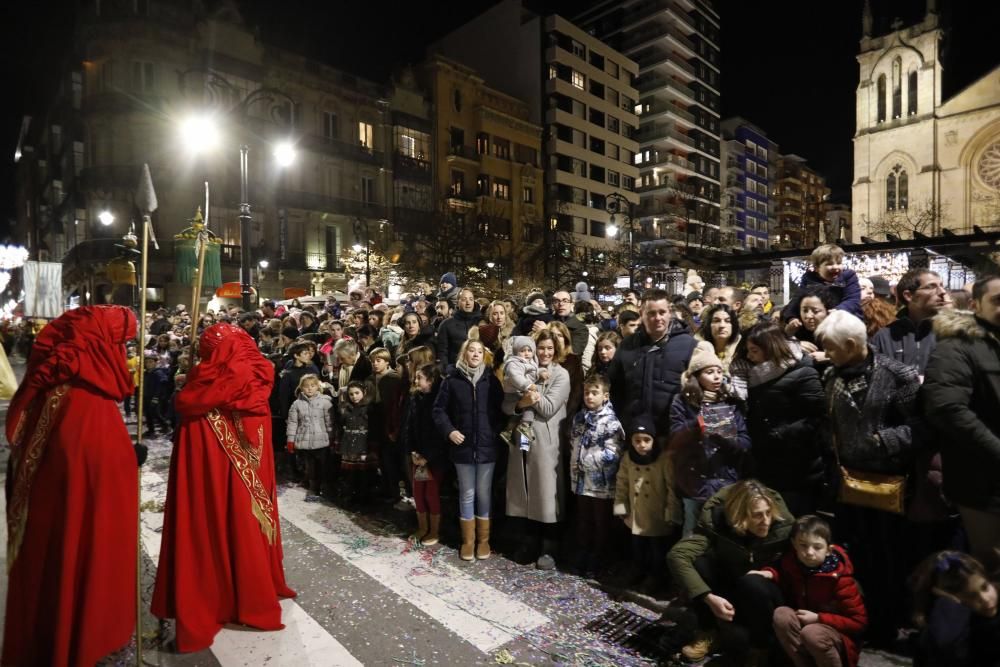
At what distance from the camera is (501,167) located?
4841cm

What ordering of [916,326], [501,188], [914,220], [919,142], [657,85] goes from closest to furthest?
[916,326]
[501,188]
[914,220]
[919,142]
[657,85]

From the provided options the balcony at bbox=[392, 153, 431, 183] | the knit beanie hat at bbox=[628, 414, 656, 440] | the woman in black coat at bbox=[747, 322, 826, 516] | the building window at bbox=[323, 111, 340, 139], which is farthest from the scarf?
the balcony at bbox=[392, 153, 431, 183]

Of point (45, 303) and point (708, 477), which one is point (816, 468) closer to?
point (708, 477)

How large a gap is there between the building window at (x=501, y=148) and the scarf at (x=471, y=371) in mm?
44527

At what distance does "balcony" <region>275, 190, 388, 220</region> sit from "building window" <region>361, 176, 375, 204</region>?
0.27 meters

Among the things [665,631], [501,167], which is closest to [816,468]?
[665,631]

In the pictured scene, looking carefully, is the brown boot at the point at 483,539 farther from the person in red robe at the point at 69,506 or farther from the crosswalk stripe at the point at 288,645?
Answer: the person in red robe at the point at 69,506

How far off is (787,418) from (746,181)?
8731 cm

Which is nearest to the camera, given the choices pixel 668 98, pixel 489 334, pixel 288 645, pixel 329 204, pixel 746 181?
pixel 288 645

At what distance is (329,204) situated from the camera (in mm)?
38938

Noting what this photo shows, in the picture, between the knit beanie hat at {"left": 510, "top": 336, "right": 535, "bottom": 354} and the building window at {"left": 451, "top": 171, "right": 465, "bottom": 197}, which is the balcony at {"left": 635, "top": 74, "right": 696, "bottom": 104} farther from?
the knit beanie hat at {"left": 510, "top": 336, "right": 535, "bottom": 354}

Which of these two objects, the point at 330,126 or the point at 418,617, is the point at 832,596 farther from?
the point at 330,126

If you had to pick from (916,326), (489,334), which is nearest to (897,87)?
(489,334)

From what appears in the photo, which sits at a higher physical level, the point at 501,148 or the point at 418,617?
the point at 501,148
